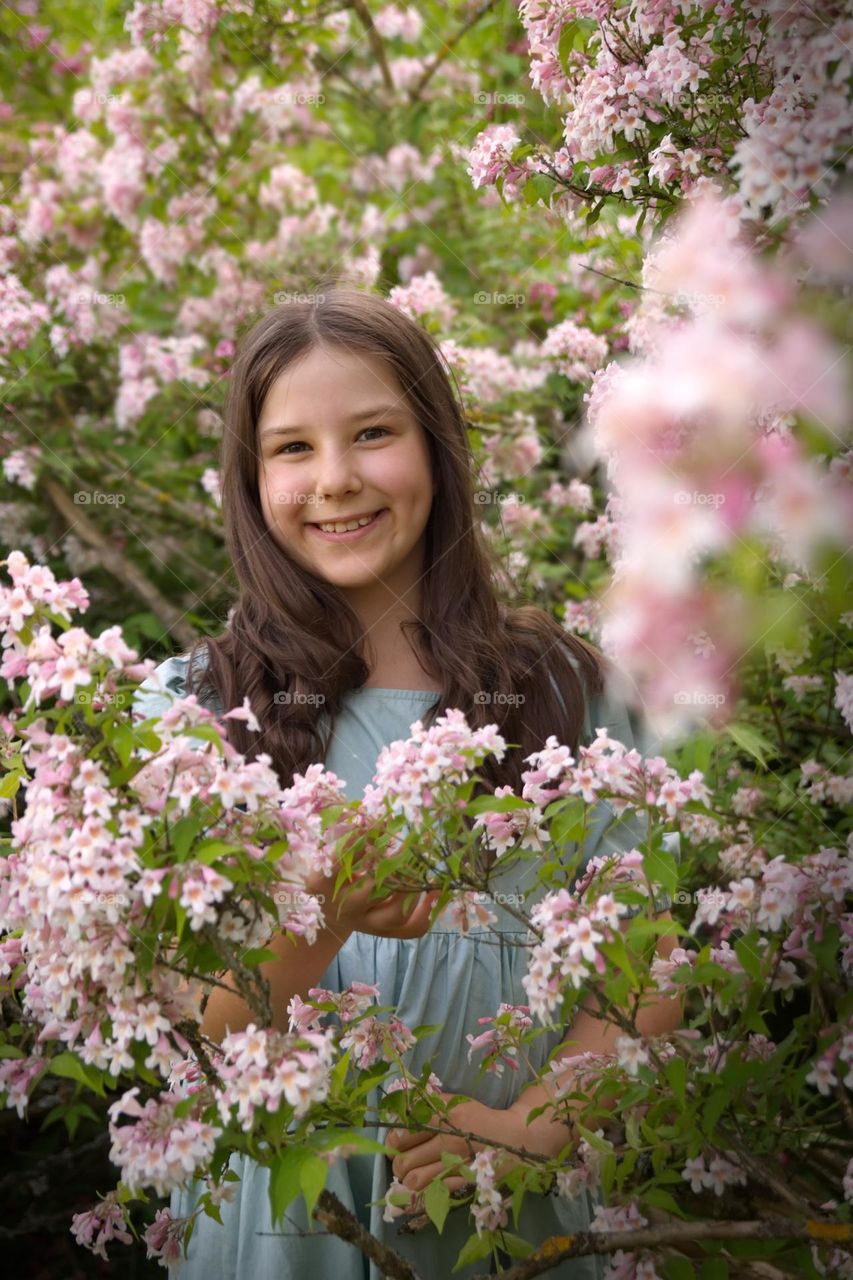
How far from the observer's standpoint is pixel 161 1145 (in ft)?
3.86

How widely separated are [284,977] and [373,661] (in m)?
0.64

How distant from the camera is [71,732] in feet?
4.00

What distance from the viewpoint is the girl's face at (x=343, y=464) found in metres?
1.94

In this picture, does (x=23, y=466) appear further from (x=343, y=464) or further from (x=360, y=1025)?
(x=360, y=1025)

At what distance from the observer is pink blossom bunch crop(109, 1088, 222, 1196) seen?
3.80ft

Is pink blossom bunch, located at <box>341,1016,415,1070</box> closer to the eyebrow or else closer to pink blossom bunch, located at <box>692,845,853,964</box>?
pink blossom bunch, located at <box>692,845,853,964</box>

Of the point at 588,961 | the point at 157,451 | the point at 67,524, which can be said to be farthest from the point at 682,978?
the point at 157,451

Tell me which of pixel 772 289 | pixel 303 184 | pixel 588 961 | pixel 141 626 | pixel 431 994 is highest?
pixel 303 184

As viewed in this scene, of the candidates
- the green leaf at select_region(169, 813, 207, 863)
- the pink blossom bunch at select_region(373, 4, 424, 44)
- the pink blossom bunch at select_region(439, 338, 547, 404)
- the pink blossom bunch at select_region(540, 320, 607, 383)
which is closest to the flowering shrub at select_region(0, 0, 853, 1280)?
the green leaf at select_region(169, 813, 207, 863)

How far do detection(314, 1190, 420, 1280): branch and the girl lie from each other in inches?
11.0

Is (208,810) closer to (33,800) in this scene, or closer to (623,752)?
(33,800)

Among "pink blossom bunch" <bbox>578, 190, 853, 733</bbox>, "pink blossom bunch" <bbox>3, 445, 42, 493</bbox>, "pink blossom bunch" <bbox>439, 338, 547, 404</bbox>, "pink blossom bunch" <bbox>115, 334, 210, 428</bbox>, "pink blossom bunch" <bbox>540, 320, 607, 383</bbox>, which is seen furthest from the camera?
"pink blossom bunch" <bbox>115, 334, 210, 428</bbox>

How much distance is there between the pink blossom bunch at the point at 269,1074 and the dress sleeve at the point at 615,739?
626 mm

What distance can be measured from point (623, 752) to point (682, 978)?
241 millimetres
